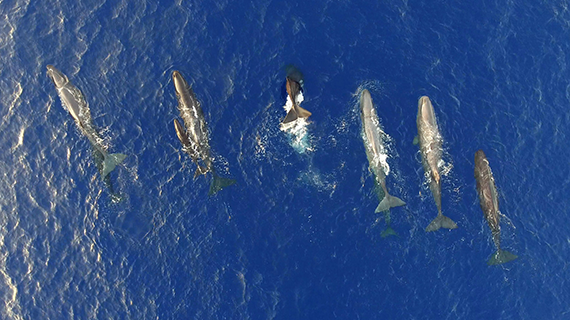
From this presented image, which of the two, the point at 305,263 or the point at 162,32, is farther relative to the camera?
the point at 162,32

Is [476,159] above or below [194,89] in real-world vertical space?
below

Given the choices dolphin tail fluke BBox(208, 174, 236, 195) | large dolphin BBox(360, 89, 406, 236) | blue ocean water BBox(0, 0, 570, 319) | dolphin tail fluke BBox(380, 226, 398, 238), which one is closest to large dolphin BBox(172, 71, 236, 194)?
dolphin tail fluke BBox(208, 174, 236, 195)

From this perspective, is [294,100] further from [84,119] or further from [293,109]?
[84,119]

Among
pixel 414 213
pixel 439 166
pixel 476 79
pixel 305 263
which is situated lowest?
pixel 305 263

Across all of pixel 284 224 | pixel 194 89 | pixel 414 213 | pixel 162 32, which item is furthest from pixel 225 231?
pixel 162 32

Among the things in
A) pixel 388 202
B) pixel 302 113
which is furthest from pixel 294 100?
pixel 388 202

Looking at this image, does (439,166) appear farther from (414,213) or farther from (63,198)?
(63,198)
